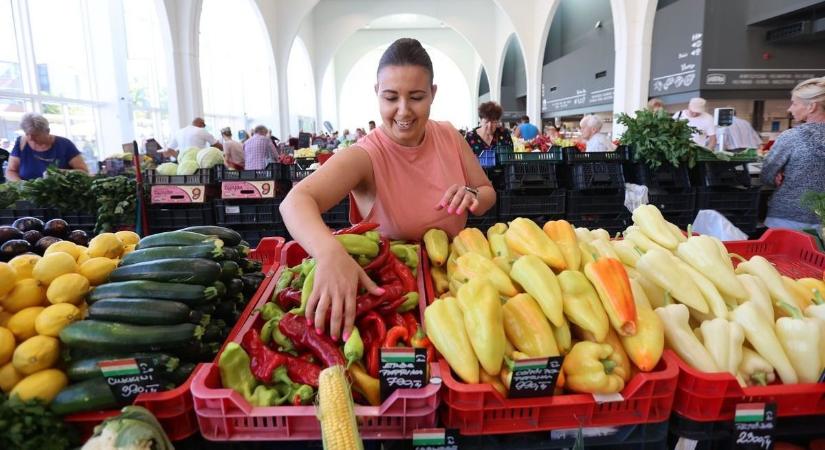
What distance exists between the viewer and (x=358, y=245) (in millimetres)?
1463

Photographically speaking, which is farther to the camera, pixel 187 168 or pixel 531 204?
pixel 187 168

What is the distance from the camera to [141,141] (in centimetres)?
1209

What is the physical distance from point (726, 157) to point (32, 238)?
4849 mm

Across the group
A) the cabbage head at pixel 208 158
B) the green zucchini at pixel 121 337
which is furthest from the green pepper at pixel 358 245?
the cabbage head at pixel 208 158

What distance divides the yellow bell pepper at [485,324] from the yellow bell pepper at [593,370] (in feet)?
0.58

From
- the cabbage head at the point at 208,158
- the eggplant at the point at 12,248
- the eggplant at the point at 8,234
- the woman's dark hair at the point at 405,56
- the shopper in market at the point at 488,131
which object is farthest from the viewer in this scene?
the shopper in market at the point at 488,131

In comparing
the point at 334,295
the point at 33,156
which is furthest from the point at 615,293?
the point at 33,156

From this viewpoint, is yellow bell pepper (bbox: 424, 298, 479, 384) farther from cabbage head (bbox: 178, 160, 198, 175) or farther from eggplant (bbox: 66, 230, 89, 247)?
cabbage head (bbox: 178, 160, 198, 175)

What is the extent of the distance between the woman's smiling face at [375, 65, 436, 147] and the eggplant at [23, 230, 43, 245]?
1.96m

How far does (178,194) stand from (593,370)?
368cm

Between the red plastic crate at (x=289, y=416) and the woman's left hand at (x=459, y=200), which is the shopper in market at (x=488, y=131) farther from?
the red plastic crate at (x=289, y=416)

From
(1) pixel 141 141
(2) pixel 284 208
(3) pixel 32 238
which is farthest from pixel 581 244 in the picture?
(1) pixel 141 141

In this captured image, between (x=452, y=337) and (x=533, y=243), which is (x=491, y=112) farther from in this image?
(x=452, y=337)

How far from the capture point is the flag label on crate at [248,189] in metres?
3.94
